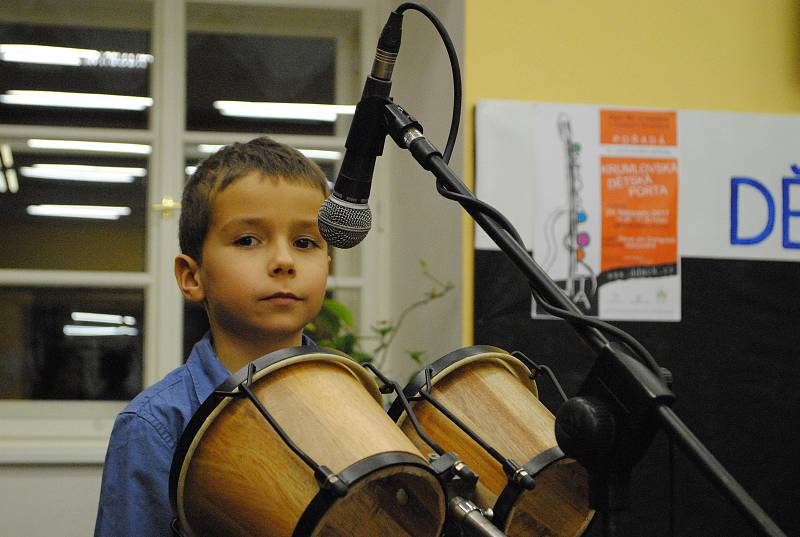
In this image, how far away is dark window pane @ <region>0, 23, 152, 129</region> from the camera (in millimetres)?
2480

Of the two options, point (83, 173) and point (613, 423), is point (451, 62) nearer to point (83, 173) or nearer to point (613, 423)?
point (613, 423)

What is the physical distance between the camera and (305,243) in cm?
116

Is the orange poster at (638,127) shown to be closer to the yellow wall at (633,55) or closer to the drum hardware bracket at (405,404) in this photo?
the yellow wall at (633,55)

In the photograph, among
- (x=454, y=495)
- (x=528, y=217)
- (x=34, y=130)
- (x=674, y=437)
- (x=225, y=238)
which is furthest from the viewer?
(x=34, y=130)

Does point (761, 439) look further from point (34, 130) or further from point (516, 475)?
point (34, 130)

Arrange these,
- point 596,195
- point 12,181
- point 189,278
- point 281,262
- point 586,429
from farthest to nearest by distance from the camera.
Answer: point 12,181 < point 596,195 < point 189,278 < point 281,262 < point 586,429

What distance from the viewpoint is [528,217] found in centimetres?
219

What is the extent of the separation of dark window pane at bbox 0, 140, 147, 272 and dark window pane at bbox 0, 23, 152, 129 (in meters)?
0.11

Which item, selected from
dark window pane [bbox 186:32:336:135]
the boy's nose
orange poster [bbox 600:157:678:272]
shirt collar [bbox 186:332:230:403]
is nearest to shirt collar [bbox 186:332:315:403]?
shirt collar [bbox 186:332:230:403]

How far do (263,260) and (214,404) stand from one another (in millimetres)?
330

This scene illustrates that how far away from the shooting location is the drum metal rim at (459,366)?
3.03 feet

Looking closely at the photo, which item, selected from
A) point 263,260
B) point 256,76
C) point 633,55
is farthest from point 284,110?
point 263,260

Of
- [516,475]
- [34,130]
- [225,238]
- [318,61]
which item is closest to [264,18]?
[318,61]

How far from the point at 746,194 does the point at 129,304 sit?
1721 mm
